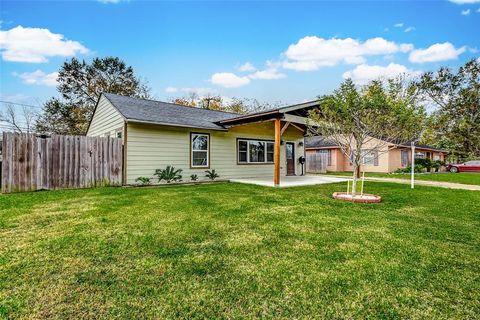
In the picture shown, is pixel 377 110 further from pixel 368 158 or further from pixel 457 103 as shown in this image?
pixel 457 103

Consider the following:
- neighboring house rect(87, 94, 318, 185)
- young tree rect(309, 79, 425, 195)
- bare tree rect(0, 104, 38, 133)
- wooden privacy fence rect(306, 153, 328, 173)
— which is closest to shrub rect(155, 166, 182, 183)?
neighboring house rect(87, 94, 318, 185)

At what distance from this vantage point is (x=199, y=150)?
1130 centimetres

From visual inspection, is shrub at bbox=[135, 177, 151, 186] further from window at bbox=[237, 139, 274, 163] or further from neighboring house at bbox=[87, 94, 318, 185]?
window at bbox=[237, 139, 274, 163]

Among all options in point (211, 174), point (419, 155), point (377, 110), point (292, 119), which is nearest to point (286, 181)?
point (292, 119)

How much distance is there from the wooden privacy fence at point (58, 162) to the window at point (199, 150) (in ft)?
9.44

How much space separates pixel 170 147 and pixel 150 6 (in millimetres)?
7801

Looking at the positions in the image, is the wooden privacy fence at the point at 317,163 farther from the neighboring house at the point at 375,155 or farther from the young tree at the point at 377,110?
the young tree at the point at 377,110

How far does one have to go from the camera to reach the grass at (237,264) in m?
2.04

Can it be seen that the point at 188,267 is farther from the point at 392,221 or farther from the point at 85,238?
the point at 392,221

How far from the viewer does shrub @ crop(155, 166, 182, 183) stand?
33.2ft

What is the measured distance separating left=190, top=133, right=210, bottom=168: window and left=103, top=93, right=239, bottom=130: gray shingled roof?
0.62 meters

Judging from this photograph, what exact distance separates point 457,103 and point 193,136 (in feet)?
99.2

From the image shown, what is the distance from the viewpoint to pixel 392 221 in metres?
4.73

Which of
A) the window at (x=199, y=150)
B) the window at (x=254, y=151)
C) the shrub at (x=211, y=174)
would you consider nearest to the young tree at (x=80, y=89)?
the window at (x=199, y=150)
